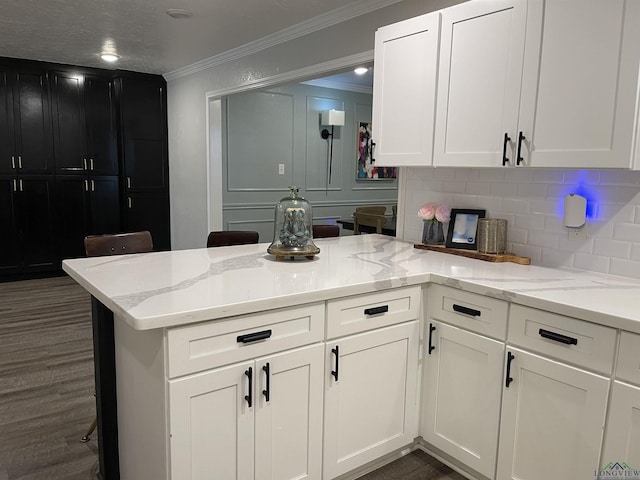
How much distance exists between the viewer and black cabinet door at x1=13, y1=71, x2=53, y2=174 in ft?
17.6

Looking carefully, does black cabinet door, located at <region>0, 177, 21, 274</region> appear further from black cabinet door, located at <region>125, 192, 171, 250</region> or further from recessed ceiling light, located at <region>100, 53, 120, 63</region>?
recessed ceiling light, located at <region>100, 53, 120, 63</region>

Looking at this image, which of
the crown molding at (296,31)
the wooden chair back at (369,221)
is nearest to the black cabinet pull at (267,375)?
the crown molding at (296,31)

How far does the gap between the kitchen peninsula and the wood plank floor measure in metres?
0.24

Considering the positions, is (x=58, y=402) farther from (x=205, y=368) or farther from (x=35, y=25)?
(x=35, y=25)

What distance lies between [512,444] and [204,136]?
4.37 meters

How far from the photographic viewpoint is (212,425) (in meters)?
1.62

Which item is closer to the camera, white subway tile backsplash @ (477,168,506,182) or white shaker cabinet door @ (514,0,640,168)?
white shaker cabinet door @ (514,0,640,168)

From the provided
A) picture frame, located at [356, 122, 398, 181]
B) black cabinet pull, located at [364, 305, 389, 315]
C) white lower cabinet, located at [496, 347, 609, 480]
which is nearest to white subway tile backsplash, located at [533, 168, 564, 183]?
white lower cabinet, located at [496, 347, 609, 480]

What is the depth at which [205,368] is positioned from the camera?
1571 millimetres

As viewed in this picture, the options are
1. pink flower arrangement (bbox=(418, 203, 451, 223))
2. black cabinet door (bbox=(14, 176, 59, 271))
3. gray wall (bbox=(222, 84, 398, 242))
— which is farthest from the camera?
gray wall (bbox=(222, 84, 398, 242))

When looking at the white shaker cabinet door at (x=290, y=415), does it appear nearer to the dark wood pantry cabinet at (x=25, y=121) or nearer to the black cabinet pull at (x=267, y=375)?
the black cabinet pull at (x=267, y=375)

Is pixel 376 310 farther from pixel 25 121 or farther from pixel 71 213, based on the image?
pixel 25 121

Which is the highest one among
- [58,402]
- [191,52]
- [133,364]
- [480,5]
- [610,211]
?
[191,52]

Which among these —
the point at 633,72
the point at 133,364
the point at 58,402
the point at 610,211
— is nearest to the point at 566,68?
the point at 633,72
